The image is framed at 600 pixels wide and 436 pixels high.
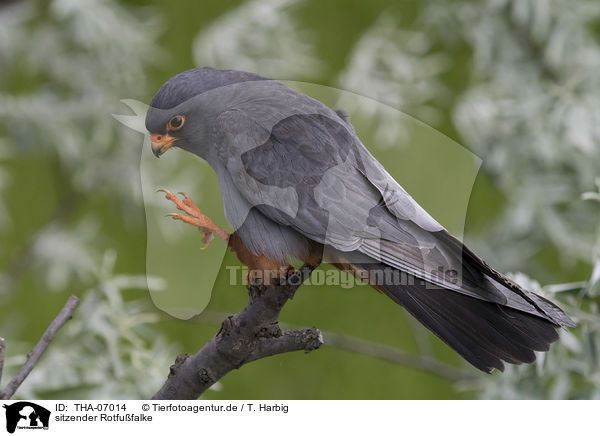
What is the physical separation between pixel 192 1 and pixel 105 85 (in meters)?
0.44

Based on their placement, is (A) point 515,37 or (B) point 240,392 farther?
(B) point 240,392

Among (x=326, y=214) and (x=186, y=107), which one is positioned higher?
(x=186, y=107)

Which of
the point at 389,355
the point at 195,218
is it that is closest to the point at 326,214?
the point at 195,218

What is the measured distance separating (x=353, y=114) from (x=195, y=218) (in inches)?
22.8

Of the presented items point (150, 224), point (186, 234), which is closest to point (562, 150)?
point (186, 234)

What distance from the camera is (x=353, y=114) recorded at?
133 centimetres

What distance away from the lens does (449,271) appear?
83 centimetres

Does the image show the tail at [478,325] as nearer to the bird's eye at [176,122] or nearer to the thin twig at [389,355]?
the bird's eye at [176,122]

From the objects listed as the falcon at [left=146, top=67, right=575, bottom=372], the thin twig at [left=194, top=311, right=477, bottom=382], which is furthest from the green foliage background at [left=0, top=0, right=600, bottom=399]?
the falcon at [left=146, top=67, right=575, bottom=372]

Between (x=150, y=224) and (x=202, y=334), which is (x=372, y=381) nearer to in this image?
(x=202, y=334)

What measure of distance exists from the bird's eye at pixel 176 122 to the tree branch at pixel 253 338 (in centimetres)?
24

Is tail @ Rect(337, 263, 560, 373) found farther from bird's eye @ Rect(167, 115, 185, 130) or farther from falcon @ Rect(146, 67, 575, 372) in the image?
bird's eye @ Rect(167, 115, 185, 130)

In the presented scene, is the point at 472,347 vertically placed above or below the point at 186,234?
below
